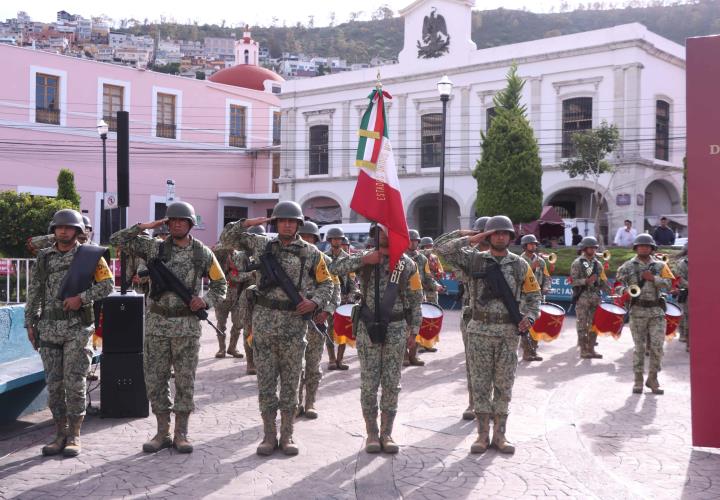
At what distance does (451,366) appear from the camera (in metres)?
11.5

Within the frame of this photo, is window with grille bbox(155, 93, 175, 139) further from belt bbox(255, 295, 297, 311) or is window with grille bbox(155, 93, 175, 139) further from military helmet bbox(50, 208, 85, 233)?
belt bbox(255, 295, 297, 311)

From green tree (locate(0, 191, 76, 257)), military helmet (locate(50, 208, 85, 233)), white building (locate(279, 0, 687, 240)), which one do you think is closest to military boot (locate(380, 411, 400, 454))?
military helmet (locate(50, 208, 85, 233))

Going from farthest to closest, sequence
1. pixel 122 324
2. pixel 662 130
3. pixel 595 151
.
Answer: pixel 662 130 → pixel 595 151 → pixel 122 324

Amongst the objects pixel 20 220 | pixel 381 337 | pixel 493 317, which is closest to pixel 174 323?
pixel 381 337

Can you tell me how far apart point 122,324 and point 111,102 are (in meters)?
31.6

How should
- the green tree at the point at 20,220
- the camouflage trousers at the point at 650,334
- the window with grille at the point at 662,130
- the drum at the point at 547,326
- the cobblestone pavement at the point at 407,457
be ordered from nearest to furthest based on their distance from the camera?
the cobblestone pavement at the point at 407,457
the camouflage trousers at the point at 650,334
the drum at the point at 547,326
the green tree at the point at 20,220
the window with grille at the point at 662,130

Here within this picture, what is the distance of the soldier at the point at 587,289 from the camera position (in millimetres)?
12305

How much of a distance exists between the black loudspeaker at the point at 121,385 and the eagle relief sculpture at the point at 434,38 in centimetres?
3068

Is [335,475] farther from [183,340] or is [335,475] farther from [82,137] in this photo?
[82,137]

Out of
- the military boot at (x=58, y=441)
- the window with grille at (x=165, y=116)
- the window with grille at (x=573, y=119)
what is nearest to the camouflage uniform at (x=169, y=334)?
the military boot at (x=58, y=441)

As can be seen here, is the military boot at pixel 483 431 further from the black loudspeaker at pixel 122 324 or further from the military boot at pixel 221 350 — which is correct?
the military boot at pixel 221 350

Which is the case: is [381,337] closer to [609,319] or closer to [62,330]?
[62,330]

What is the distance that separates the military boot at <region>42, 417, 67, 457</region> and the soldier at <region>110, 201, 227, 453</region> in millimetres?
722

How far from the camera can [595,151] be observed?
1109 inches
